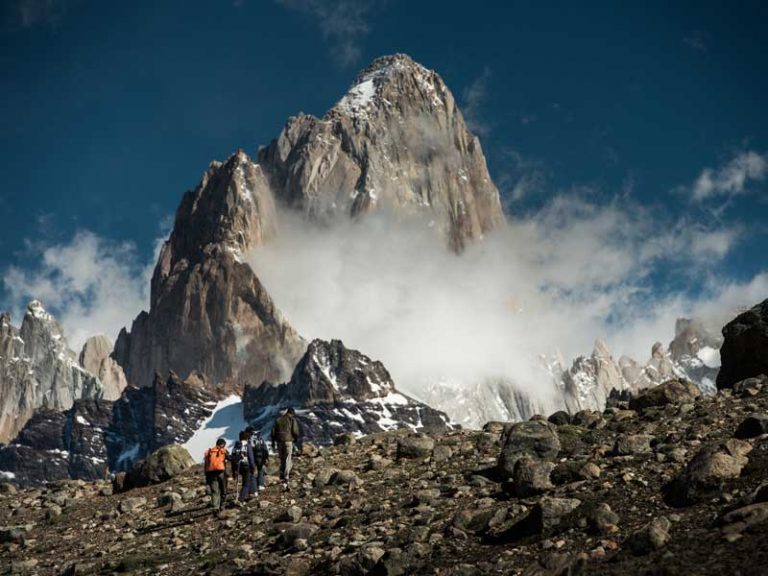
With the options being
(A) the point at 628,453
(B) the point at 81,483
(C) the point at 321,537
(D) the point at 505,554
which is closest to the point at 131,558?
(C) the point at 321,537

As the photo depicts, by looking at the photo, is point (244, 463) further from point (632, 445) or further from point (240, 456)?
point (632, 445)

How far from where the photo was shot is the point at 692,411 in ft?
86.7

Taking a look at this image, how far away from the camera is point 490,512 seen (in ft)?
59.8

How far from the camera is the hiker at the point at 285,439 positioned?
1185 inches

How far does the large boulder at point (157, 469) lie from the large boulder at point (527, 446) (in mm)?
18773

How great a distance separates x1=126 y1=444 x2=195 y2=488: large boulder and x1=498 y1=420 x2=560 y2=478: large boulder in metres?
18.8

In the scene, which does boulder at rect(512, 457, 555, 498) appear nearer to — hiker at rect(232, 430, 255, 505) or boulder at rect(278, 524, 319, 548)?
boulder at rect(278, 524, 319, 548)

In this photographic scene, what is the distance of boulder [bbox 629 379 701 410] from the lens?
2972cm

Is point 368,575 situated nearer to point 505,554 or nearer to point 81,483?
point 505,554

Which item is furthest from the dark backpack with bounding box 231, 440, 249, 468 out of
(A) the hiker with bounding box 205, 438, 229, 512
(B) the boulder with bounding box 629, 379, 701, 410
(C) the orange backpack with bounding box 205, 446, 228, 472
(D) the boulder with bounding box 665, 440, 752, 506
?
(D) the boulder with bounding box 665, 440, 752, 506

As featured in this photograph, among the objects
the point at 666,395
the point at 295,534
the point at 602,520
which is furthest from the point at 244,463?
the point at 602,520

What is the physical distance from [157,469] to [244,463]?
985cm

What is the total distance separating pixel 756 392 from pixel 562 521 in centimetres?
1502

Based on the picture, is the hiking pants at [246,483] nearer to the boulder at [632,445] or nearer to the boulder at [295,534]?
the boulder at [295,534]
